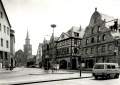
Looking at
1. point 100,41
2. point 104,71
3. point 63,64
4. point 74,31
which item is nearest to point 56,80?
point 104,71

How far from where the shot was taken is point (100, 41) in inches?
1688

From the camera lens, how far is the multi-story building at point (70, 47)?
180ft

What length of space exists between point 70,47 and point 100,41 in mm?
14102

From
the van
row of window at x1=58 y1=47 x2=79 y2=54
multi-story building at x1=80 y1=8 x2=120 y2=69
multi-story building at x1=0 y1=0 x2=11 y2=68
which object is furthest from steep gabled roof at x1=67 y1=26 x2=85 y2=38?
the van

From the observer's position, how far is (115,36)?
3962 centimetres

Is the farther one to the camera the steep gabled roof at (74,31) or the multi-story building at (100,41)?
Answer: the steep gabled roof at (74,31)

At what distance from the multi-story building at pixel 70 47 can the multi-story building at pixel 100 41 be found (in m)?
6.11

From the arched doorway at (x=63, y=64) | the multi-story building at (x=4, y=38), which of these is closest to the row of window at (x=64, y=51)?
the arched doorway at (x=63, y=64)

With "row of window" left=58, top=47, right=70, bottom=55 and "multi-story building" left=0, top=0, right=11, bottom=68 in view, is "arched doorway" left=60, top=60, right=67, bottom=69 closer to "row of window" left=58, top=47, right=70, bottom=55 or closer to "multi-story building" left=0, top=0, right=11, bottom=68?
"row of window" left=58, top=47, right=70, bottom=55

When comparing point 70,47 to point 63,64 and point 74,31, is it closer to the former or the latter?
point 74,31

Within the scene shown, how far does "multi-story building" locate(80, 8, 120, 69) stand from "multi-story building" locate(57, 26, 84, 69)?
6.11 metres

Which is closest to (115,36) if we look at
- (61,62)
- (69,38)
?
(69,38)

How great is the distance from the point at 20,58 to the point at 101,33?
7635 cm

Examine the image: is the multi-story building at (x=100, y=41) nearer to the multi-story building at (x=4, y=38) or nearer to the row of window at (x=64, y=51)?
the row of window at (x=64, y=51)
